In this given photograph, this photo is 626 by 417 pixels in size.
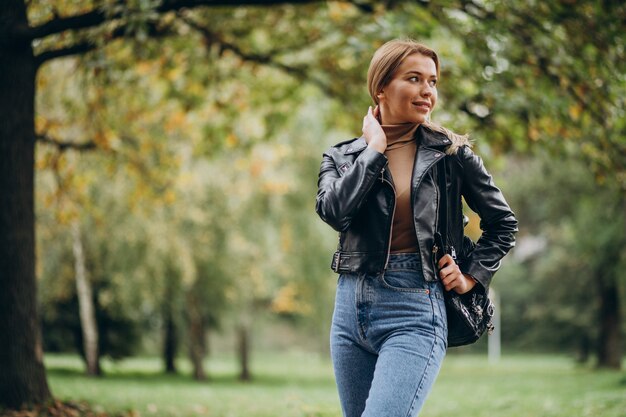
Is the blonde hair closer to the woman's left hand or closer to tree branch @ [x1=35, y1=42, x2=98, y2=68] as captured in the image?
the woman's left hand

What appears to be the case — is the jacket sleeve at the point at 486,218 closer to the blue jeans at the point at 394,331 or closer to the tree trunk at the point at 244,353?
the blue jeans at the point at 394,331

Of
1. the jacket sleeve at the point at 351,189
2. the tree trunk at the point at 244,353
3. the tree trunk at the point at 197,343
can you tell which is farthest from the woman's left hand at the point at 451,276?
the tree trunk at the point at 244,353

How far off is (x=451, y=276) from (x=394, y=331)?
30 cm

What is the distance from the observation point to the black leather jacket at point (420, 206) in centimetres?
270

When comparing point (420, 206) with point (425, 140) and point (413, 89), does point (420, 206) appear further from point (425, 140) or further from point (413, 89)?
point (413, 89)

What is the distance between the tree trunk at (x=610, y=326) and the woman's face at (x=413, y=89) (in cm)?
2034

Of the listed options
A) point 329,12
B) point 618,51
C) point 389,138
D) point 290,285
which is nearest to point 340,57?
point 329,12

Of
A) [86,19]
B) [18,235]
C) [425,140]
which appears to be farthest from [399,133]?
[18,235]

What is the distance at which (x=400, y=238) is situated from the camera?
2.76 m

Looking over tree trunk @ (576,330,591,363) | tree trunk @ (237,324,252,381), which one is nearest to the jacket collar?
tree trunk @ (237,324,252,381)

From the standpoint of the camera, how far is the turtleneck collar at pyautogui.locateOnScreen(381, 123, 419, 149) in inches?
115

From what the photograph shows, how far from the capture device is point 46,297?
1731 centimetres

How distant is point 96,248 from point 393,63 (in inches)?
567

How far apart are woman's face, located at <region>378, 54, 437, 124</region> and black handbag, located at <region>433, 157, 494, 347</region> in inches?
8.5
